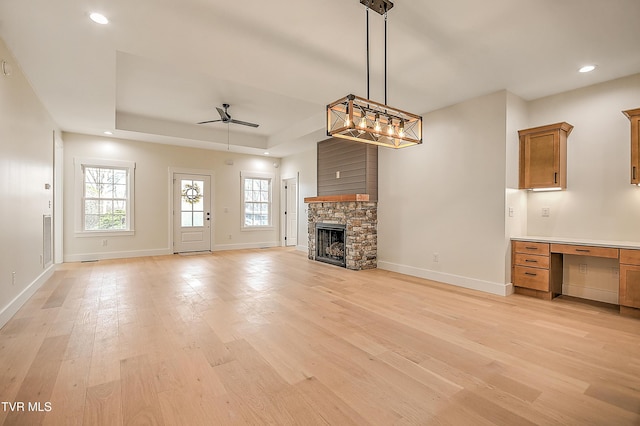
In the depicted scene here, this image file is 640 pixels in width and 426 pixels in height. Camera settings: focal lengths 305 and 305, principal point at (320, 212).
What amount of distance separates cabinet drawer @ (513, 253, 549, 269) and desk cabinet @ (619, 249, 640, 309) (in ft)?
2.28

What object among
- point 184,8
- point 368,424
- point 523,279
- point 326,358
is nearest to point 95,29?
point 184,8

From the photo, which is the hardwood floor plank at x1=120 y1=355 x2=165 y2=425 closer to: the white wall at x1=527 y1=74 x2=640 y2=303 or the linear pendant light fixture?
the linear pendant light fixture

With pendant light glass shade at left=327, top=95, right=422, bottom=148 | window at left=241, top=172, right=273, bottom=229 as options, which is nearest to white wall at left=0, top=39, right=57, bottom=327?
pendant light glass shade at left=327, top=95, right=422, bottom=148

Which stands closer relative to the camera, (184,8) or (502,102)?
(184,8)

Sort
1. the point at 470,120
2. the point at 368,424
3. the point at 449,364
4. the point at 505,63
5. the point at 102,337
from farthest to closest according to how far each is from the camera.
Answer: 1. the point at 470,120
2. the point at 505,63
3. the point at 102,337
4. the point at 449,364
5. the point at 368,424

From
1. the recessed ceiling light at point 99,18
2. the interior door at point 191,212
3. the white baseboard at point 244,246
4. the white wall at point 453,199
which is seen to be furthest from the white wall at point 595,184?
the interior door at point 191,212

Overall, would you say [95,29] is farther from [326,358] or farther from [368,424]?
[368,424]

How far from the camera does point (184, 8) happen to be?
2.54 metres

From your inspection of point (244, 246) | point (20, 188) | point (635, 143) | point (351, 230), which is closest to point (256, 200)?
point (244, 246)

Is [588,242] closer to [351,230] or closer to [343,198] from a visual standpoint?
[351,230]

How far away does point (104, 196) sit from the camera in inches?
271

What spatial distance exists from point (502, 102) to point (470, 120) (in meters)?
0.46

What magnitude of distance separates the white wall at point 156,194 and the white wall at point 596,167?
695 centimetres

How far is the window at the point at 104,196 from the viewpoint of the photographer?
6637 millimetres
